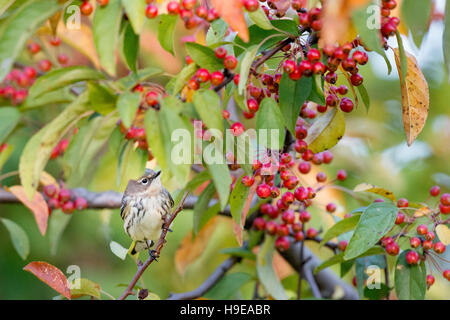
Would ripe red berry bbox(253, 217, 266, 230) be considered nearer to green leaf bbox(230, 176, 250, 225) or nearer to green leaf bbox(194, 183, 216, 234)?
green leaf bbox(194, 183, 216, 234)

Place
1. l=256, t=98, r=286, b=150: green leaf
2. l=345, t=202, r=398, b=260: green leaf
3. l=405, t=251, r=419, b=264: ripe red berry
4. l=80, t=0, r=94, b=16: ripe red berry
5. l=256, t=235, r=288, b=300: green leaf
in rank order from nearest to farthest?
1. l=80, t=0, r=94, b=16: ripe red berry
2. l=256, t=98, r=286, b=150: green leaf
3. l=345, t=202, r=398, b=260: green leaf
4. l=405, t=251, r=419, b=264: ripe red berry
5. l=256, t=235, r=288, b=300: green leaf

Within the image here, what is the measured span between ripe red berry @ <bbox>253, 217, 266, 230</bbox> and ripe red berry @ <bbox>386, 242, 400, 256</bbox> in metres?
0.77

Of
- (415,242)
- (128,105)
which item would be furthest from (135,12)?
(415,242)

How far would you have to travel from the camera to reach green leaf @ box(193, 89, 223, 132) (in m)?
1.47

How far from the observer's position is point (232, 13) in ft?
4.82

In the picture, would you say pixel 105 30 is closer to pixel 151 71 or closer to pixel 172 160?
pixel 151 71

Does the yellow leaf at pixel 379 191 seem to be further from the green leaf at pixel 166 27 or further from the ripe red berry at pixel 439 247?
the green leaf at pixel 166 27

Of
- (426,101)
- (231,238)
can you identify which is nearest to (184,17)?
(426,101)

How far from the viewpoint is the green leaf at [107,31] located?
1.42 m

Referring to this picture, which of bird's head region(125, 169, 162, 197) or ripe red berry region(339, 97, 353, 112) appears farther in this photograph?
bird's head region(125, 169, 162, 197)

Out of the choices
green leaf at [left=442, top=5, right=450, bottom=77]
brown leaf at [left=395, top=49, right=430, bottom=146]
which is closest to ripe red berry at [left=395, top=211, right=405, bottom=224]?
brown leaf at [left=395, top=49, right=430, bottom=146]

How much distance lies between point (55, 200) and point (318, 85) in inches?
71.8

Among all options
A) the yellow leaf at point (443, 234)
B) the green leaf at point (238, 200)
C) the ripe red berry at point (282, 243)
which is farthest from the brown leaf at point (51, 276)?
the yellow leaf at point (443, 234)

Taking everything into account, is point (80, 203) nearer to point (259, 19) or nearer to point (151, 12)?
point (151, 12)
